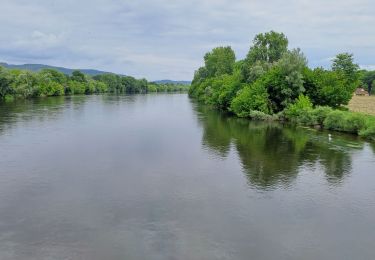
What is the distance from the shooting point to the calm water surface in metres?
14.9

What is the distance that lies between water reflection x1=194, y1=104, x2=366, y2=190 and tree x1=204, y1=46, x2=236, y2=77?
57102mm

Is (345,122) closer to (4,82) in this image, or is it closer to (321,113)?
(321,113)

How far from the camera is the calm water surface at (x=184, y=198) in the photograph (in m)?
14.9

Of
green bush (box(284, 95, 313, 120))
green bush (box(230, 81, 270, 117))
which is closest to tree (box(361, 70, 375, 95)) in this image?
green bush (box(230, 81, 270, 117))

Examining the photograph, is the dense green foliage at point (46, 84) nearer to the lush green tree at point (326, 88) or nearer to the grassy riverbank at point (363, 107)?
the lush green tree at point (326, 88)

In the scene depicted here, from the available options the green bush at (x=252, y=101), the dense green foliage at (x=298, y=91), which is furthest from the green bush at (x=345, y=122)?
the green bush at (x=252, y=101)

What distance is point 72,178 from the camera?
23.8 m

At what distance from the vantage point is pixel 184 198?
20.5 meters

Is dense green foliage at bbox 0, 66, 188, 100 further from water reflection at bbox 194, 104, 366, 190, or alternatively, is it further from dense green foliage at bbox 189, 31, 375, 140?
water reflection at bbox 194, 104, 366, 190

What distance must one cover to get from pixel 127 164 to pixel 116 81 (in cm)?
16954

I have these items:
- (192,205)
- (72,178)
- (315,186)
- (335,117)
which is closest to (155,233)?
(192,205)

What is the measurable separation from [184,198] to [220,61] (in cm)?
9020

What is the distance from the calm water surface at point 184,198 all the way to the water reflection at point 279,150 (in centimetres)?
15

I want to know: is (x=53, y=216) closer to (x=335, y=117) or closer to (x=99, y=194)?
(x=99, y=194)
